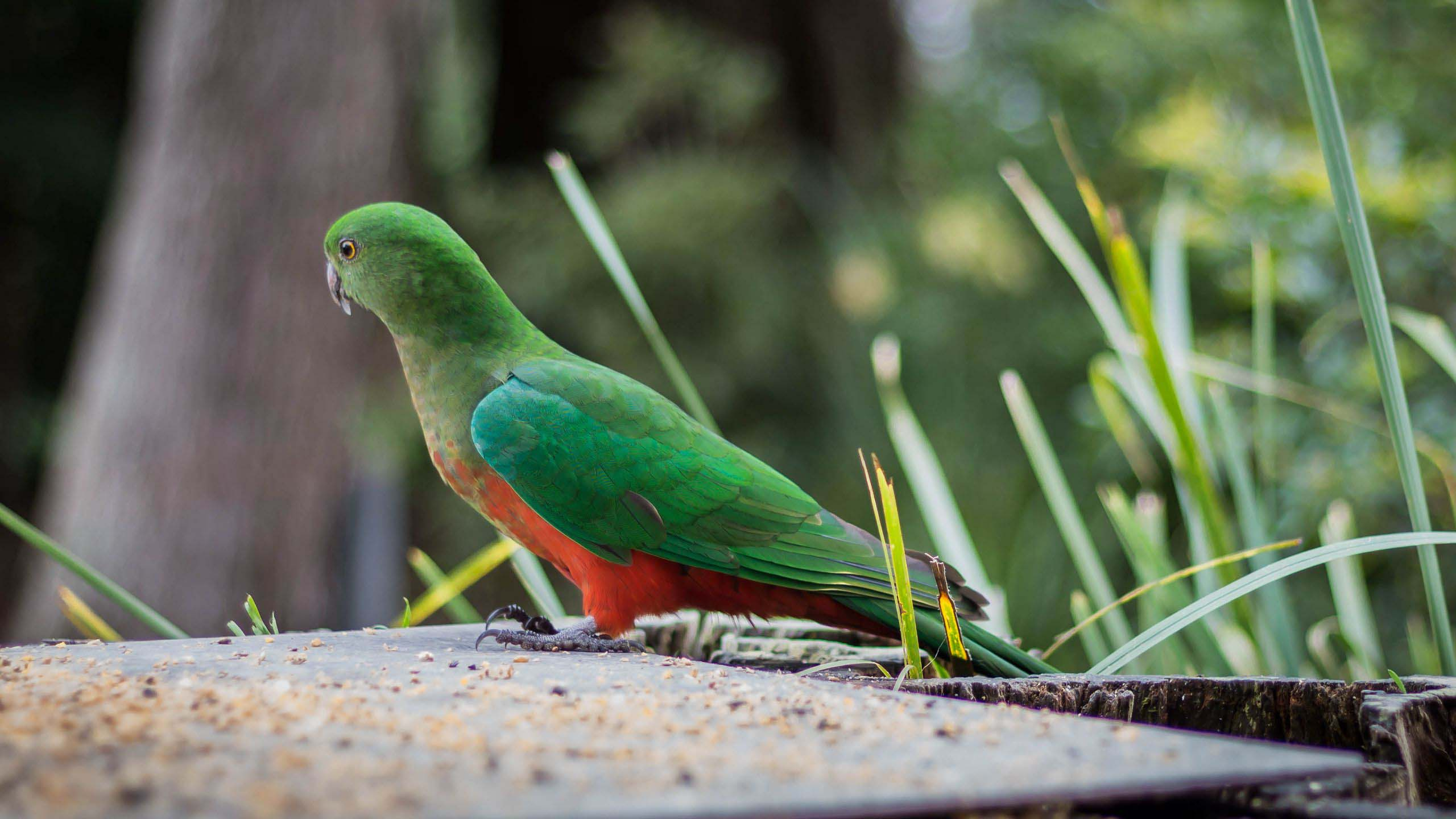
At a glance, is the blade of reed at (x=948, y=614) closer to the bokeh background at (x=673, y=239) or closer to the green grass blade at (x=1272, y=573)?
the green grass blade at (x=1272, y=573)

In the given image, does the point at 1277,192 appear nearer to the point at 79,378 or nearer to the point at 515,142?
the point at 515,142

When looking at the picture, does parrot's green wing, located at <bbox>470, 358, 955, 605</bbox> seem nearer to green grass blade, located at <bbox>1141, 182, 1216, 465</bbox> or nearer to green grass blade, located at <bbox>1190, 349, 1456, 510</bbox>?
green grass blade, located at <bbox>1141, 182, 1216, 465</bbox>

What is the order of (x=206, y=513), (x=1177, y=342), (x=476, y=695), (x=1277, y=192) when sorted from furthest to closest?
(x=206, y=513)
(x=1277, y=192)
(x=1177, y=342)
(x=476, y=695)

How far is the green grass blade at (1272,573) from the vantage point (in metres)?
1.59

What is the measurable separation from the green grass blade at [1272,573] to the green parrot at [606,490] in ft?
0.56

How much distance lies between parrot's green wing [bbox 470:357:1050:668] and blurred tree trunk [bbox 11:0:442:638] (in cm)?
385

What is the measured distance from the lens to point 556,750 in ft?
3.27

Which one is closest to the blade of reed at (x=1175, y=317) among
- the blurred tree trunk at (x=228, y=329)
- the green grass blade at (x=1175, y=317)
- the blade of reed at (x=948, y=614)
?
the green grass blade at (x=1175, y=317)

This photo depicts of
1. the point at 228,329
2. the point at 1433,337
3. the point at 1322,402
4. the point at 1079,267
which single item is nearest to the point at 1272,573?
the point at 1433,337

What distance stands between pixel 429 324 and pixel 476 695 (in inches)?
44.5

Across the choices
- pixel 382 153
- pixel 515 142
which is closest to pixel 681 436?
pixel 382 153

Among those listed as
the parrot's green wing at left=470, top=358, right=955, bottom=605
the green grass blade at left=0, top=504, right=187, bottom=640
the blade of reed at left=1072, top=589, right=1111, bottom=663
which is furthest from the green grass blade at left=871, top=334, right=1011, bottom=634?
the green grass blade at left=0, top=504, right=187, bottom=640

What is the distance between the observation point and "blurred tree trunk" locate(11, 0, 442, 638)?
17.4ft

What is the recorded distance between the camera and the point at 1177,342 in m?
2.40
